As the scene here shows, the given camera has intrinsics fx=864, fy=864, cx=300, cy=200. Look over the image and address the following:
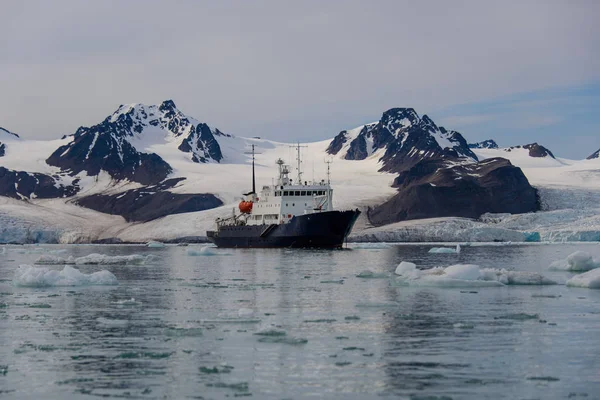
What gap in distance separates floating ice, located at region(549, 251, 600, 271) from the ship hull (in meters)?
33.2

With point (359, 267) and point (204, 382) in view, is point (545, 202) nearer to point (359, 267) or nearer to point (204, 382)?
point (359, 267)

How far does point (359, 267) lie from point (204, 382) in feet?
102

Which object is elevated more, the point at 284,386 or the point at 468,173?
the point at 468,173

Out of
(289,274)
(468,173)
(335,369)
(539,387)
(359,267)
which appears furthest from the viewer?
(468,173)

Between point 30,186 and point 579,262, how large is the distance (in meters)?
170

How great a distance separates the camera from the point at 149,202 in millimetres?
175500

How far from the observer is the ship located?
7325 cm

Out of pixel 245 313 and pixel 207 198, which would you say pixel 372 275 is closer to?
pixel 245 313

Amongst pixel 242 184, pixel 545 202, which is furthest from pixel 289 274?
pixel 242 184

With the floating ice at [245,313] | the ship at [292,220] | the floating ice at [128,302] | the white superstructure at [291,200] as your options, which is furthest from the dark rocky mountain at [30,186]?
the floating ice at [245,313]

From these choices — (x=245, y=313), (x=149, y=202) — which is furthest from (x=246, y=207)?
(x=149, y=202)

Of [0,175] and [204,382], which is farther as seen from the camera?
[0,175]

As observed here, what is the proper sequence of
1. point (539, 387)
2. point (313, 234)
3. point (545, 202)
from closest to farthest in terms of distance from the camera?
point (539, 387) → point (313, 234) → point (545, 202)

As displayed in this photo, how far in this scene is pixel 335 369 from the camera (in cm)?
1603
